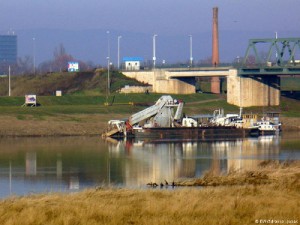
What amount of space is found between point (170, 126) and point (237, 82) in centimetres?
2845

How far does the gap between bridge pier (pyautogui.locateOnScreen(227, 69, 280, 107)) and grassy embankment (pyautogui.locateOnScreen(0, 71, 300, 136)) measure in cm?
124

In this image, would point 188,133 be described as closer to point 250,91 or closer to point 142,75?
point 250,91

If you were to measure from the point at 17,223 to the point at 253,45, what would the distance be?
323 ft

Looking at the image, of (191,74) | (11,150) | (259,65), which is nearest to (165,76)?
(191,74)

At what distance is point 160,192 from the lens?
39094 mm

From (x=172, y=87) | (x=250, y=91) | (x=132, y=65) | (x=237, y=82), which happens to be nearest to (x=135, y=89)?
(x=172, y=87)

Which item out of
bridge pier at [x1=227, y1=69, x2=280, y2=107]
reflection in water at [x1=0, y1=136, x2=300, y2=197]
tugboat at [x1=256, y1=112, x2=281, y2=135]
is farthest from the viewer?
bridge pier at [x1=227, y1=69, x2=280, y2=107]

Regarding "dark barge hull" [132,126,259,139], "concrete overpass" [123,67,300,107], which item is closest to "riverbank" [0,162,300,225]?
"dark barge hull" [132,126,259,139]

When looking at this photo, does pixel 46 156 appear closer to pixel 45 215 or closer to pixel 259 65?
pixel 45 215

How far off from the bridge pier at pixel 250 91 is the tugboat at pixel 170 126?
68.9 ft

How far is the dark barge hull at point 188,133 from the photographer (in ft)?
297

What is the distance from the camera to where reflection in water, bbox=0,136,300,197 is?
164 feet

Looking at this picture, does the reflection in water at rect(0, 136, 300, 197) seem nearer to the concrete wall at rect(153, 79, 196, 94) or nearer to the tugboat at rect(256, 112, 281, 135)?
the tugboat at rect(256, 112, 281, 135)

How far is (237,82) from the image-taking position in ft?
395
